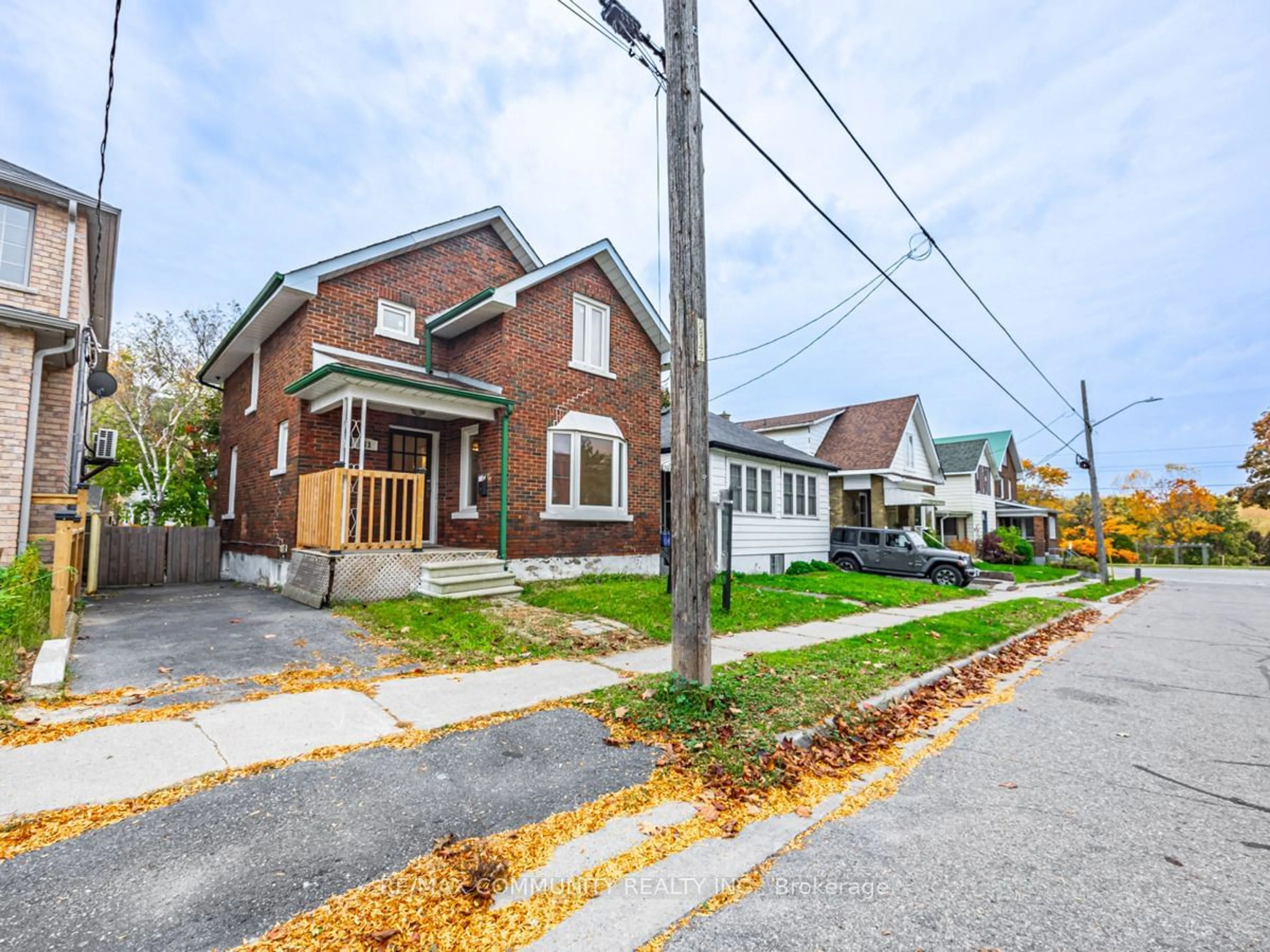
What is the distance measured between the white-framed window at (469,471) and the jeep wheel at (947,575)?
44.6 feet

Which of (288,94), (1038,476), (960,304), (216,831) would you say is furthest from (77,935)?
(1038,476)

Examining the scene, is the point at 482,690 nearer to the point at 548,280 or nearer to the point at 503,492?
the point at 503,492

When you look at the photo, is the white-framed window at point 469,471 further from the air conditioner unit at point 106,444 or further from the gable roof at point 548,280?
the air conditioner unit at point 106,444

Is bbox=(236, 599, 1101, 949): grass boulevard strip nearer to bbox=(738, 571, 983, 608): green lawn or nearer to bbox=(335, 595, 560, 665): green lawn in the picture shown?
bbox=(335, 595, 560, 665): green lawn

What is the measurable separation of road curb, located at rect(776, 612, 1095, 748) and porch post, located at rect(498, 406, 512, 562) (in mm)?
7184

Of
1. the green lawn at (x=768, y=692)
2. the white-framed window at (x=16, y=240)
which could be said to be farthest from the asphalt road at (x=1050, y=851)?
the white-framed window at (x=16, y=240)

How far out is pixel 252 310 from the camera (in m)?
11.5

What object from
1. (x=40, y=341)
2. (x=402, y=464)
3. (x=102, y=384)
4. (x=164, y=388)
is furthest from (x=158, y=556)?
(x=164, y=388)

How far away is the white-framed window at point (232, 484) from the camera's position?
14.3m

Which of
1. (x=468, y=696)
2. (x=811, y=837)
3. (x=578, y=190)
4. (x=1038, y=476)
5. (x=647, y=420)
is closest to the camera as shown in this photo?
(x=811, y=837)

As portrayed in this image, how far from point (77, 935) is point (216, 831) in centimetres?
70

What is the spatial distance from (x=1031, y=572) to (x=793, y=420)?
11386 millimetres

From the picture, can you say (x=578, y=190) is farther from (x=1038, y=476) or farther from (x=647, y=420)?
(x=1038, y=476)

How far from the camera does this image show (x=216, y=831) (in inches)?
106
